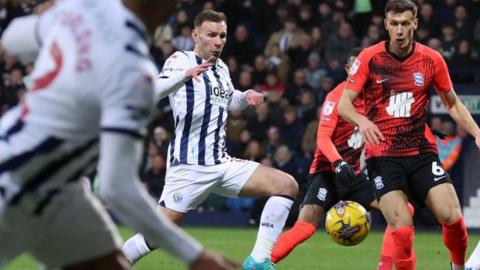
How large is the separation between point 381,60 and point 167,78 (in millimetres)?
1632

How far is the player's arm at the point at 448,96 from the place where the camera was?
8.51 metres

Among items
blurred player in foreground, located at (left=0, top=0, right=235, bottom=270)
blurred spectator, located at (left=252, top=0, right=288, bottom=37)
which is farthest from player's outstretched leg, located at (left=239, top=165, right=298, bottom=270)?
blurred spectator, located at (left=252, top=0, right=288, bottom=37)

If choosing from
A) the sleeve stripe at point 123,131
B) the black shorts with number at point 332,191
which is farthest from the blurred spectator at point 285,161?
the sleeve stripe at point 123,131

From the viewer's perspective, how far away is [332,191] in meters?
10.1

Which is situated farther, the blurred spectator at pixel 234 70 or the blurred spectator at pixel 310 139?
the blurred spectator at pixel 234 70

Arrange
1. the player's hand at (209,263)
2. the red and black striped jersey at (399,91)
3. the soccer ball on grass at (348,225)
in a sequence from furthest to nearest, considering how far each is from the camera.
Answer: the soccer ball on grass at (348,225), the red and black striped jersey at (399,91), the player's hand at (209,263)

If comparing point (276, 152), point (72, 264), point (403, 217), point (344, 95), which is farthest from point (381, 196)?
point (276, 152)

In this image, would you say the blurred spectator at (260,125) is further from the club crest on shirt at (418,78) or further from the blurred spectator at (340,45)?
the club crest on shirt at (418,78)

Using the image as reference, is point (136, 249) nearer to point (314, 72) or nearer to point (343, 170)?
point (343, 170)

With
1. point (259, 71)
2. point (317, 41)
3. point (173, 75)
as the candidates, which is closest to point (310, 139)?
point (259, 71)

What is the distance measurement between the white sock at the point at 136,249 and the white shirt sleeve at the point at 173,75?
4.23 ft

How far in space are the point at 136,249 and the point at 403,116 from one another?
2319 millimetres

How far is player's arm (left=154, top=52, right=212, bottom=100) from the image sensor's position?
7554mm

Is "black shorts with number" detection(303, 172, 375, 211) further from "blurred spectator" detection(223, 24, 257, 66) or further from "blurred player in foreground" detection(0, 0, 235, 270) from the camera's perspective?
"blurred spectator" detection(223, 24, 257, 66)
